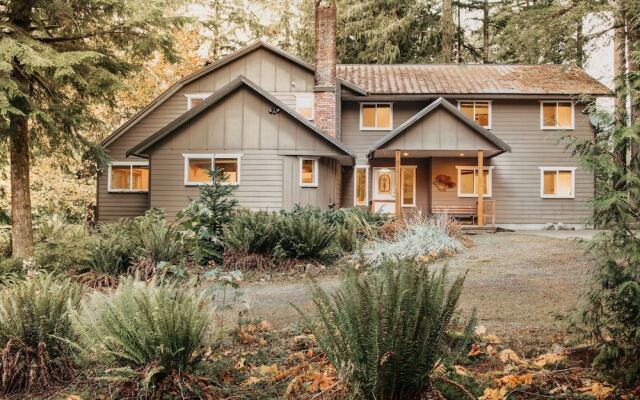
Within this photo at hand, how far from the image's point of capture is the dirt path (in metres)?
5.05

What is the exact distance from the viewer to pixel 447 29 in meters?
27.4

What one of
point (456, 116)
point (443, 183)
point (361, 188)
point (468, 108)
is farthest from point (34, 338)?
point (468, 108)

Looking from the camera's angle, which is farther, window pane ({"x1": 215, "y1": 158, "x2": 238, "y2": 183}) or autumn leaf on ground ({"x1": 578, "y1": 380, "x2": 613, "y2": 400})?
window pane ({"x1": 215, "y1": 158, "x2": 238, "y2": 183})

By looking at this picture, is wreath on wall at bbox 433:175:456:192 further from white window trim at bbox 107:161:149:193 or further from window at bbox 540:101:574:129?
white window trim at bbox 107:161:149:193

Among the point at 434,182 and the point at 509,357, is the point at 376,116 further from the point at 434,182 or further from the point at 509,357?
the point at 509,357

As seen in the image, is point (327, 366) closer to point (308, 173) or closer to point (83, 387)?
point (83, 387)

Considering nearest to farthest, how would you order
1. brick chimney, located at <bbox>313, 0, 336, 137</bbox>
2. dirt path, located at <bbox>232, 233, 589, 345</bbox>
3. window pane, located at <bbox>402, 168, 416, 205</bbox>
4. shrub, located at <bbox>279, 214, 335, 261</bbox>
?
dirt path, located at <bbox>232, 233, 589, 345</bbox> < shrub, located at <bbox>279, 214, 335, 261</bbox> < brick chimney, located at <bbox>313, 0, 336, 137</bbox> < window pane, located at <bbox>402, 168, 416, 205</bbox>

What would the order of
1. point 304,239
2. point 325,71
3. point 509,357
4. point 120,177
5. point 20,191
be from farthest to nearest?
point 120,177 < point 325,71 < point 20,191 < point 304,239 < point 509,357

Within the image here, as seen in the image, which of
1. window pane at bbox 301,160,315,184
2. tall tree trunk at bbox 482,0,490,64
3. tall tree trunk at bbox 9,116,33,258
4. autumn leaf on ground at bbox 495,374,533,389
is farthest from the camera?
tall tree trunk at bbox 482,0,490,64

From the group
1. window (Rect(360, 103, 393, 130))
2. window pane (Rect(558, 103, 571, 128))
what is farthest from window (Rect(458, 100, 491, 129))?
window (Rect(360, 103, 393, 130))

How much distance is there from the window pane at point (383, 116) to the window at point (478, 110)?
3089 millimetres

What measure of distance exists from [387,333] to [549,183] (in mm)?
20565

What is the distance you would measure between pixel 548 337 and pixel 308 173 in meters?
13.2

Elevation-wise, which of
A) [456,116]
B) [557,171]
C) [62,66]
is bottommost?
[557,171]
